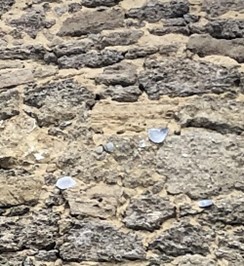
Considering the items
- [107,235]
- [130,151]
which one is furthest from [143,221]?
[130,151]

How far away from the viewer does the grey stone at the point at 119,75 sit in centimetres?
247

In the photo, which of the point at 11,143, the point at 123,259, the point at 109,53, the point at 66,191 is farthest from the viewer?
the point at 109,53

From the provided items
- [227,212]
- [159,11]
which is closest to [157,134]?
[227,212]

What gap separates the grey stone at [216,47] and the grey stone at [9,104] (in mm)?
669

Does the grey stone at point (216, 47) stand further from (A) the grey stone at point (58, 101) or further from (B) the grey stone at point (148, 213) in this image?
(B) the grey stone at point (148, 213)

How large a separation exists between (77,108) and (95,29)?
0.38 metres

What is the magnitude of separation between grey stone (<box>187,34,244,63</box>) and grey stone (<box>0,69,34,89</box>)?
609 mm

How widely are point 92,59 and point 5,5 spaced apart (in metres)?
0.50

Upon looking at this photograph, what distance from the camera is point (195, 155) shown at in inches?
89.4

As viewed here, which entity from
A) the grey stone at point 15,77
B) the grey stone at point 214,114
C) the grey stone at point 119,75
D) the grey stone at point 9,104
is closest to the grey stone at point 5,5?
the grey stone at point 15,77

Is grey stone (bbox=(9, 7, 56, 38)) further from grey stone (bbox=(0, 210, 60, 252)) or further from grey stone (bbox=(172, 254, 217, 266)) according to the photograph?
grey stone (bbox=(172, 254, 217, 266))

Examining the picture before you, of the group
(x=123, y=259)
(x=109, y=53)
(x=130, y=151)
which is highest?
(x=109, y=53)

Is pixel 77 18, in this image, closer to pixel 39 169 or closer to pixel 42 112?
pixel 42 112

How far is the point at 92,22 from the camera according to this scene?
8.73ft
